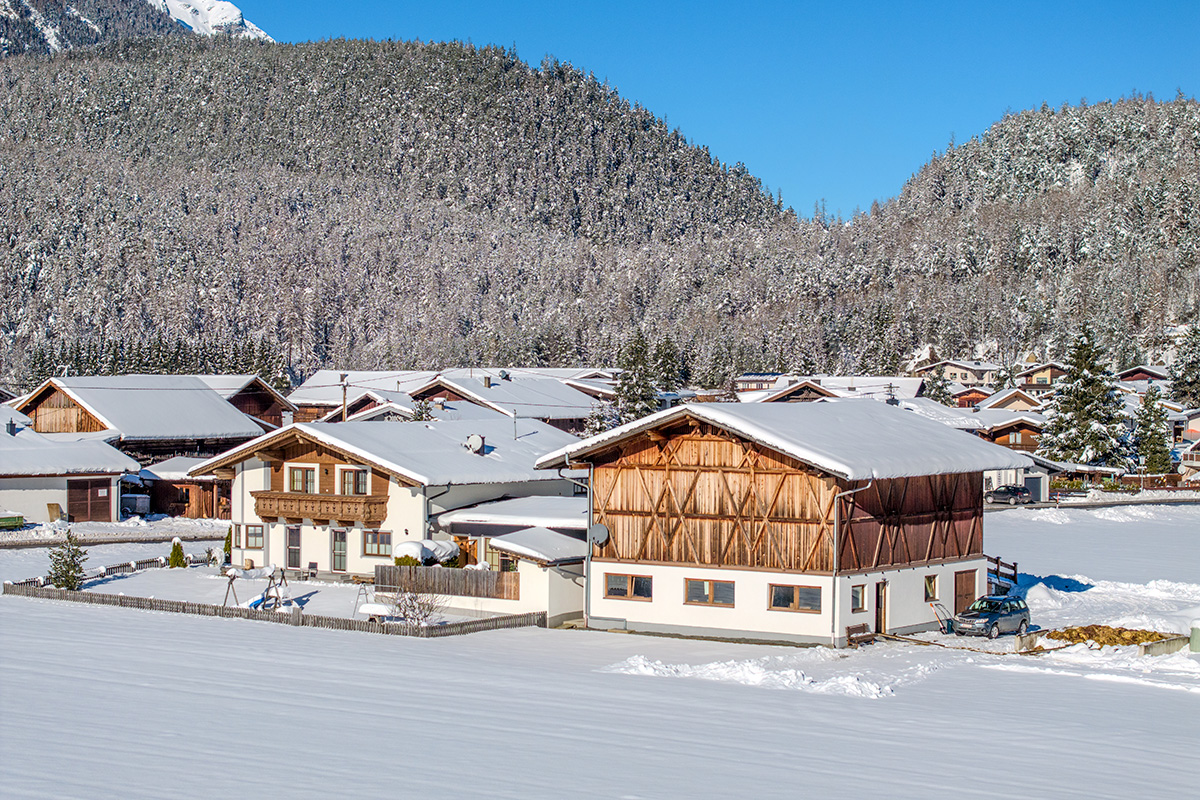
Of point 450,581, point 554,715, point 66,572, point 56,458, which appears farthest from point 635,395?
point 554,715

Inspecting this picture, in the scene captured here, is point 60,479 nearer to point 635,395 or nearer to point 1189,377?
point 635,395

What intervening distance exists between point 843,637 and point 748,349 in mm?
141759

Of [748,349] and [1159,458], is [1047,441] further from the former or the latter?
[748,349]

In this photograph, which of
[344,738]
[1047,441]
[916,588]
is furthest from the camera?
[1047,441]

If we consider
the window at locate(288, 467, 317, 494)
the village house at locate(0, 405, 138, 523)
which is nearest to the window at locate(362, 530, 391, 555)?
the window at locate(288, 467, 317, 494)

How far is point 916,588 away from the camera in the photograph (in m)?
31.0

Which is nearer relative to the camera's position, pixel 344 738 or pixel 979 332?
pixel 344 738

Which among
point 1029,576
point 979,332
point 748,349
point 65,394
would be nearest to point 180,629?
point 1029,576

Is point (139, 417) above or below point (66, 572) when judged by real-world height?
above

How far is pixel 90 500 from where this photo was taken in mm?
53438

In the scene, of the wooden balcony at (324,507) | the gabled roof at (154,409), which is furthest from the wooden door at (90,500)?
the wooden balcony at (324,507)

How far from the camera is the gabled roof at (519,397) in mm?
83688

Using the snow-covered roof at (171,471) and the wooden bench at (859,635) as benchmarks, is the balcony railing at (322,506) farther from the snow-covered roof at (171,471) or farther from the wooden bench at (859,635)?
the snow-covered roof at (171,471)

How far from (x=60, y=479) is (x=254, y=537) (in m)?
17.2
